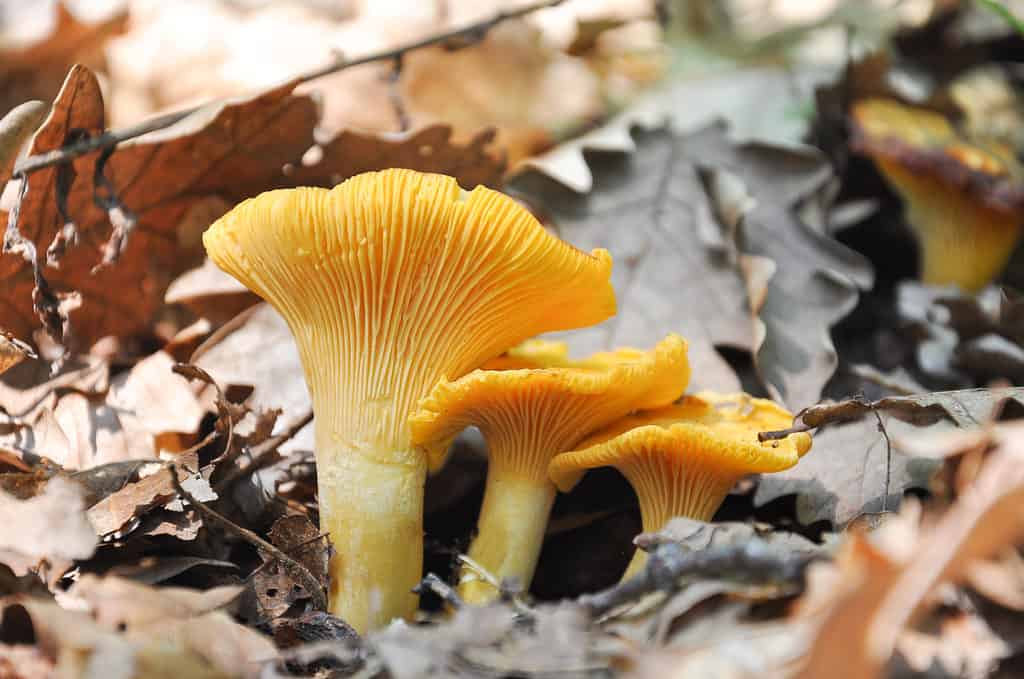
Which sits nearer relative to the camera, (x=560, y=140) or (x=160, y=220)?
(x=160, y=220)

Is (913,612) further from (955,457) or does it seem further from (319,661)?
(319,661)

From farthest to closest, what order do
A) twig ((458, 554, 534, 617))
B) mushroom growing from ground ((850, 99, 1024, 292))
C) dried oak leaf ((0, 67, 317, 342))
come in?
1. mushroom growing from ground ((850, 99, 1024, 292))
2. dried oak leaf ((0, 67, 317, 342))
3. twig ((458, 554, 534, 617))

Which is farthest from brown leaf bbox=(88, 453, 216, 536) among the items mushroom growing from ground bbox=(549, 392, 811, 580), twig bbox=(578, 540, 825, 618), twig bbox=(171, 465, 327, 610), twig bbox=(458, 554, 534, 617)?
twig bbox=(578, 540, 825, 618)

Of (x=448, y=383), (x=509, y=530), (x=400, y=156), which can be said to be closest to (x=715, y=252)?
(x=400, y=156)

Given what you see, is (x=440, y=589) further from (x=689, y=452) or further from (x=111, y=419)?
(x=111, y=419)

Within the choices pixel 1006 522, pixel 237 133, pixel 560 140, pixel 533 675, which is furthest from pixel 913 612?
pixel 560 140

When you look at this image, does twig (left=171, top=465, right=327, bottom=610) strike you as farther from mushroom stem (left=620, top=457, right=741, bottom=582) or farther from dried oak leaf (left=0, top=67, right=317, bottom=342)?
dried oak leaf (left=0, top=67, right=317, bottom=342)

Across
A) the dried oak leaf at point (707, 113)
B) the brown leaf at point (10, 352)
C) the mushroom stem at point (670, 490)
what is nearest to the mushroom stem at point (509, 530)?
the mushroom stem at point (670, 490)
